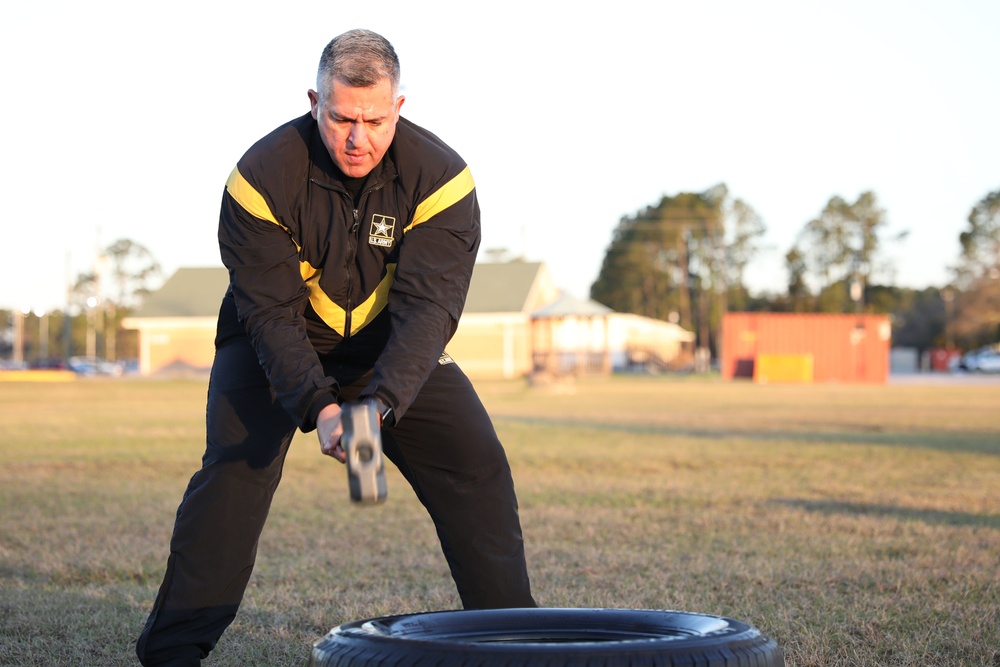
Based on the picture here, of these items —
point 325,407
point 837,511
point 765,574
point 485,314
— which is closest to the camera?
point 325,407

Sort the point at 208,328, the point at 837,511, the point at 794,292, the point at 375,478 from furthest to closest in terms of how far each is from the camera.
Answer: the point at 794,292
the point at 208,328
the point at 837,511
the point at 375,478

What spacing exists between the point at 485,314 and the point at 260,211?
5654cm

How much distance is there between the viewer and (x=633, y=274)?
10050cm

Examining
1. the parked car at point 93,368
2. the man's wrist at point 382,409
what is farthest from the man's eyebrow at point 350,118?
the parked car at point 93,368

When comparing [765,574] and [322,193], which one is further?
[765,574]

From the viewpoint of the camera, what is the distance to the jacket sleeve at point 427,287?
344 centimetres

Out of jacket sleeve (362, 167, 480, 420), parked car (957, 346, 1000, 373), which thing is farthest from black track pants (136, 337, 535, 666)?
parked car (957, 346, 1000, 373)

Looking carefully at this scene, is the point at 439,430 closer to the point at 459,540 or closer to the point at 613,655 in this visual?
the point at 459,540

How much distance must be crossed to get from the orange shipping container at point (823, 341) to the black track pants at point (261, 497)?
56.0 meters

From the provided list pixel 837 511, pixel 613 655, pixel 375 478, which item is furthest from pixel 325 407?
pixel 837 511

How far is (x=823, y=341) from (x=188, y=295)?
34335mm

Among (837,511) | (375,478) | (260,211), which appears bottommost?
(837,511)

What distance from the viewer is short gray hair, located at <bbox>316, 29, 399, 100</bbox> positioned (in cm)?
329

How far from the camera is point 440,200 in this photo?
371 cm
